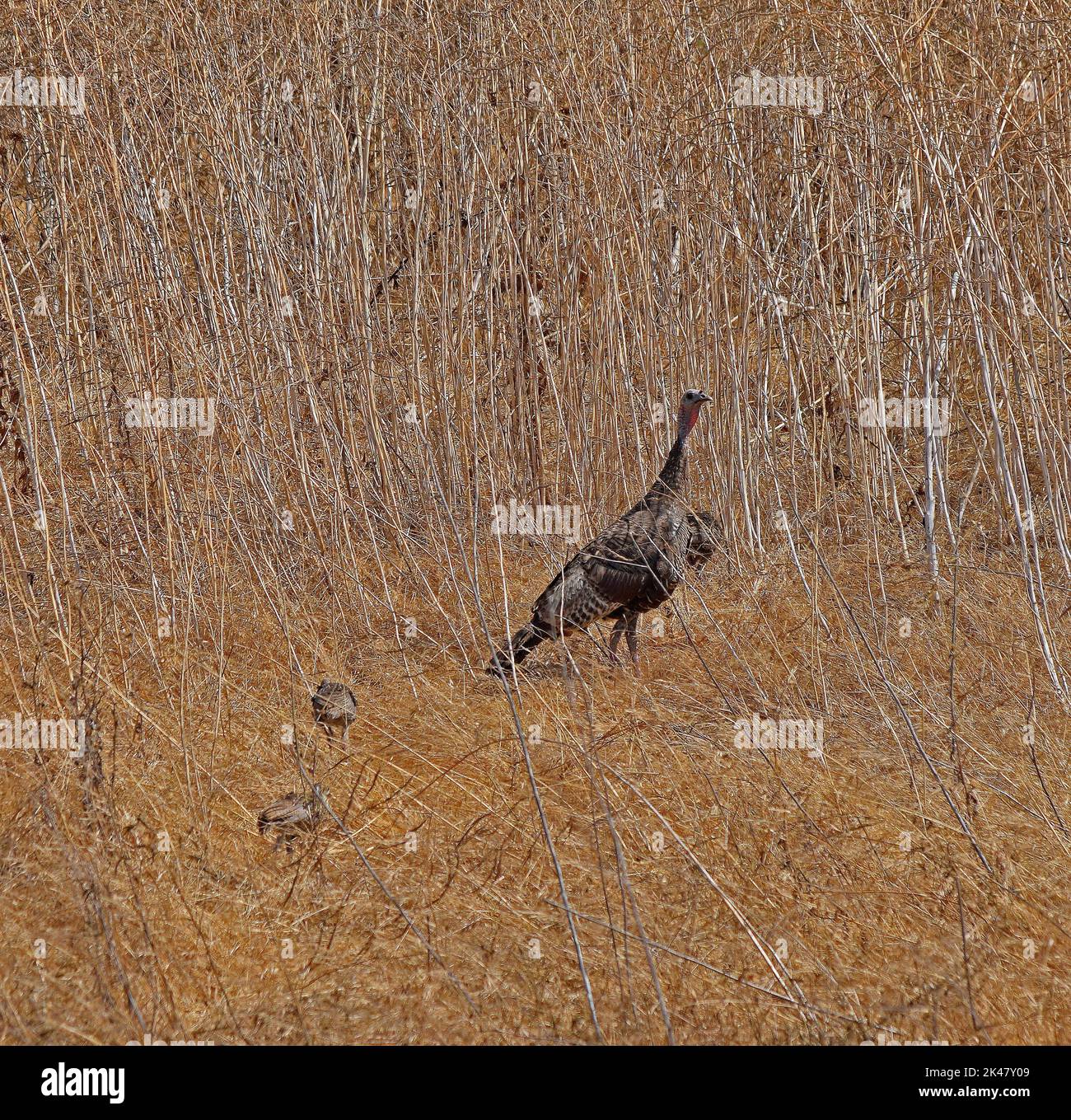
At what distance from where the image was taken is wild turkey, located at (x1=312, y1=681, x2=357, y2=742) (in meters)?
3.24

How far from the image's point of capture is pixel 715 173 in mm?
4496

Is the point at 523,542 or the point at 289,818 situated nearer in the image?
the point at 289,818

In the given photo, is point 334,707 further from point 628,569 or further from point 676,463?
point 676,463

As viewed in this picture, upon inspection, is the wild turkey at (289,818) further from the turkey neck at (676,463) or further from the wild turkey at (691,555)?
the turkey neck at (676,463)

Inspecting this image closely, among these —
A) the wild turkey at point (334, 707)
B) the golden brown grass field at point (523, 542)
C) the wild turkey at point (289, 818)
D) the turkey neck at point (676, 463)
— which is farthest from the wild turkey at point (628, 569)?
the wild turkey at point (289, 818)

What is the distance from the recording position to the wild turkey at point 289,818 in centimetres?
285

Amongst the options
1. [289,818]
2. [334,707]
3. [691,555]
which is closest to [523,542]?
[691,555]

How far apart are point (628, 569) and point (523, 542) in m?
1.14

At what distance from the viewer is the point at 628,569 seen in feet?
14.6

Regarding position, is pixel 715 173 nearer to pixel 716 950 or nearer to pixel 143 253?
pixel 143 253

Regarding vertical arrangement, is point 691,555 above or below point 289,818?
below

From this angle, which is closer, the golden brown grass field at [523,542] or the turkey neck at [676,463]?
the golden brown grass field at [523,542]

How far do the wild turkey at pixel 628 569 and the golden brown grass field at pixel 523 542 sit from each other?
15cm

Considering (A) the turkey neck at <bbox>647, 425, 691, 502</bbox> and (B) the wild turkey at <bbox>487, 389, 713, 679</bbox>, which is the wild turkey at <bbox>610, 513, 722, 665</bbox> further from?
(A) the turkey neck at <bbox>647, 425, 691, 502</bbox>
